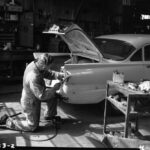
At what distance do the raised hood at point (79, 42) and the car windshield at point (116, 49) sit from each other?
0.61 ft

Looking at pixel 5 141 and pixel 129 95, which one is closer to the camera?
pixel 129 95

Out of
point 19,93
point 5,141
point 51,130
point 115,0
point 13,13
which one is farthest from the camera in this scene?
point 115,0

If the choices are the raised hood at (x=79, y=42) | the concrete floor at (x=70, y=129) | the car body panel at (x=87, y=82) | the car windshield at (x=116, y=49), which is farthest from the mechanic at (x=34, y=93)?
the car windshield at (x=116, y=49)

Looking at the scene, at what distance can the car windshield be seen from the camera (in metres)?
→ 5.90

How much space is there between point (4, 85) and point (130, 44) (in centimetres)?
417

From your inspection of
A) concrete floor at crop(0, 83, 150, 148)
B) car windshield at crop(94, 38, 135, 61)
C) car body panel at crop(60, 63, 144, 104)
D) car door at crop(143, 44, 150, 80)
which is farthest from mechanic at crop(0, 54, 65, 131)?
car door at crop(143, 44, 150, 80)

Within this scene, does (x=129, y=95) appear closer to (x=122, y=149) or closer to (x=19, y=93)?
(x=122, y=149)

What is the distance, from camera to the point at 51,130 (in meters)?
5.10

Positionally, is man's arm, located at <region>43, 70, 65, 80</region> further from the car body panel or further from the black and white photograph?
the car body panel

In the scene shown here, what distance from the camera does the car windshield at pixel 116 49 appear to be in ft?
19.4

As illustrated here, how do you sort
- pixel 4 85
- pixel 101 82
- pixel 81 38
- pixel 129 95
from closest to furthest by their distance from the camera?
pixel 129 95
pixel 101 82
pixel 81 38
pixel 4 85

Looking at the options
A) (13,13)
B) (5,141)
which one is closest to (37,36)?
(13,13)

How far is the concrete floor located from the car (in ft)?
1.64

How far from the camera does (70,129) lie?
5.23 meters
